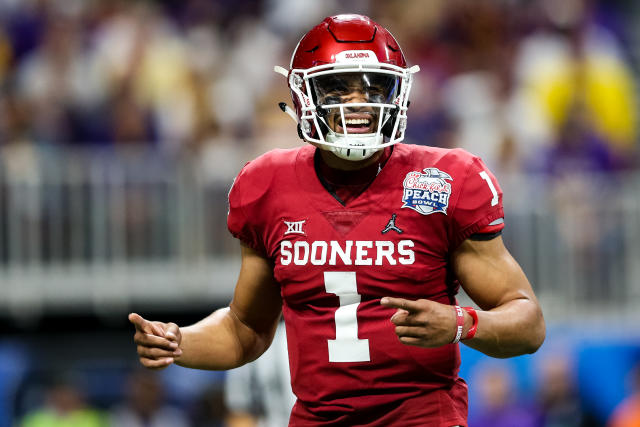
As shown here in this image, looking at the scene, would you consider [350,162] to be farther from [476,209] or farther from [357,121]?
[476,209]

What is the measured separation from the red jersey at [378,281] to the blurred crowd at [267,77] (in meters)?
4.99

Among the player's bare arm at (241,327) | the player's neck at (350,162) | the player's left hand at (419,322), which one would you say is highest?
the player's neck at (350,162)

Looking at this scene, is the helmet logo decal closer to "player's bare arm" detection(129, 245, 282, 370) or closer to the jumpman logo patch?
the jumpman logo patch

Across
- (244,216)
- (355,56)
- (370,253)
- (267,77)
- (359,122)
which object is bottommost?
(370,253)

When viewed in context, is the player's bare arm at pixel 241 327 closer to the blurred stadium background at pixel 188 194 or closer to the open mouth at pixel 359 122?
the open mouth at pixel 359 122

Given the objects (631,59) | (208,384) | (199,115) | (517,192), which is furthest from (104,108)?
(631,59)


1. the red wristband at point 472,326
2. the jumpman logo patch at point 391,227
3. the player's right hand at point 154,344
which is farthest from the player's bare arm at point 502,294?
the player's right hand at point 154,344

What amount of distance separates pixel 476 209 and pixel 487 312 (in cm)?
36

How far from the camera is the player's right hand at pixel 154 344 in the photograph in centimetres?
376

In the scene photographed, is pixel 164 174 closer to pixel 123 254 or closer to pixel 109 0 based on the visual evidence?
pixel 123 254

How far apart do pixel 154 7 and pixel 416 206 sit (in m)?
6.62

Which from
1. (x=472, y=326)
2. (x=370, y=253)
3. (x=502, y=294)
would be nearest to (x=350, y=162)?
(x=370, y=253)

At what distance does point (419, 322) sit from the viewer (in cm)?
330

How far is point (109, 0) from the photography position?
979 centimetres
